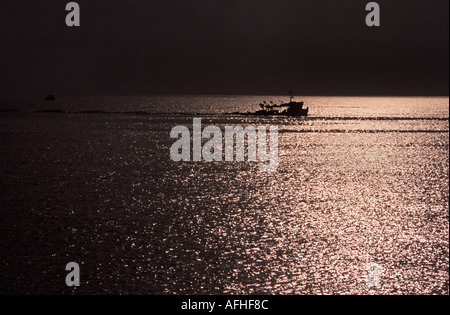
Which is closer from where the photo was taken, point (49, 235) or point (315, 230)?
point (49, 235)

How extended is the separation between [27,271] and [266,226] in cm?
1781

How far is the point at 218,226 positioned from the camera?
127 feet

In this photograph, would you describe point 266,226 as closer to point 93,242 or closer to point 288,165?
point 93,242

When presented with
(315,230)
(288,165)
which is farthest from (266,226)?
(288,165)

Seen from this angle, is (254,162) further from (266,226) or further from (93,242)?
(93,242)

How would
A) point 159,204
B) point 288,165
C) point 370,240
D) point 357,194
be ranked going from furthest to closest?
point 288,165
point 357,194
point 159,204
point 370,240

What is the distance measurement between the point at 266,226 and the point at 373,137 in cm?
10621

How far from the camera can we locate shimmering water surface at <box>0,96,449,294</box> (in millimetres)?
27359

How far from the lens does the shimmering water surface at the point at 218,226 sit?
27359 mm

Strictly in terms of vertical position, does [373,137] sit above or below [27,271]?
above

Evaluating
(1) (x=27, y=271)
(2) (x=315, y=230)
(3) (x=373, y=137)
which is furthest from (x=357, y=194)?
(3) (x=373, y=137)

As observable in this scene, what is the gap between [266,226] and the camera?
39.0 meters

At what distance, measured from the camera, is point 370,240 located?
36031mm
